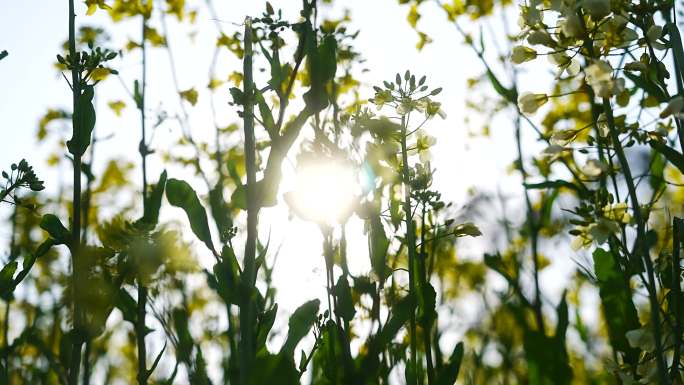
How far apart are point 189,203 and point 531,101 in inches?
38.1

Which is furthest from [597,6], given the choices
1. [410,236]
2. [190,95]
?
[190,95]

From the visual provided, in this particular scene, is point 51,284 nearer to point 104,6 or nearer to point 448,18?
point 104,6

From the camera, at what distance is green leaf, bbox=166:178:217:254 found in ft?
6.28

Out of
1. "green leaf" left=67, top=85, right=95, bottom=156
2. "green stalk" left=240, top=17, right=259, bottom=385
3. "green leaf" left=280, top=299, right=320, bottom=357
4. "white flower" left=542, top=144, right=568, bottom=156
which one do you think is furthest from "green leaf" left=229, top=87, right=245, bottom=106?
"white flower" left=542, top=144, right=568, bottom=156

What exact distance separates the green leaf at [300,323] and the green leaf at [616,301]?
0.77 meters

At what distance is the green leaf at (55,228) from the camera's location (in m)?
2.01

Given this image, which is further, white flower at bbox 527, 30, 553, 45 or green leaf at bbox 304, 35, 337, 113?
green leaf at bbox 304, 35, 337, 113

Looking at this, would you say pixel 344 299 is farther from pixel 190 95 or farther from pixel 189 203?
pixel 190 95

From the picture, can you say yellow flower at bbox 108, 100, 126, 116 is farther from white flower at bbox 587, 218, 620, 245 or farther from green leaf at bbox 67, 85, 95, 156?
white flower at bbox 587, 218, 620, 245

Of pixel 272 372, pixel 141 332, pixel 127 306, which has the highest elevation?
pixel 127 306

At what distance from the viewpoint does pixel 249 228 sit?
1805 millimetres

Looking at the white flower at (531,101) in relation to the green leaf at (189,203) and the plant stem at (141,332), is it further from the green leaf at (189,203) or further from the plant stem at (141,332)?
the plant stem at (141,332)

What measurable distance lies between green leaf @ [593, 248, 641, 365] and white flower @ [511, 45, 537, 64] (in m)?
0.56

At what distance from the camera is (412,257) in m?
1.88
